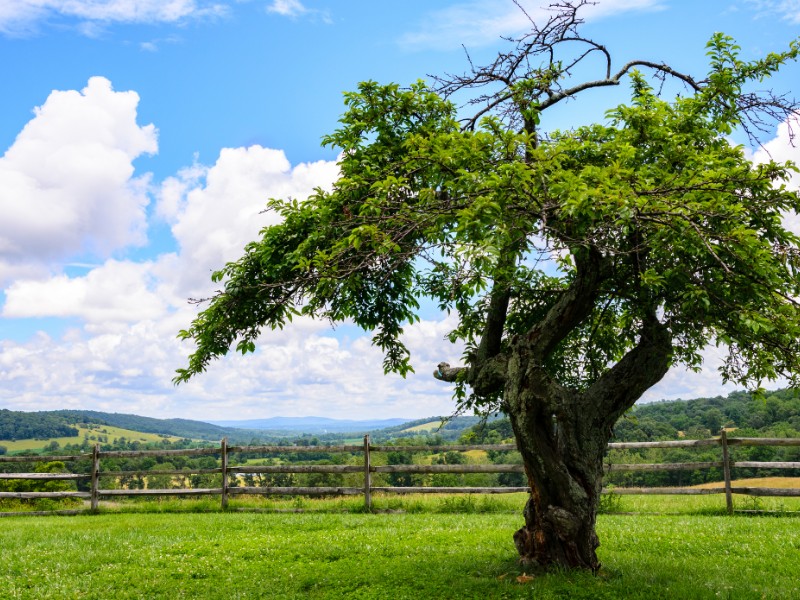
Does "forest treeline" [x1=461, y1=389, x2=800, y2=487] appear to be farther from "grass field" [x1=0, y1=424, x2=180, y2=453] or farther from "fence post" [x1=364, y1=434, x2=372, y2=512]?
"grass field" [x1=0, y1=424, x2=180, y2=453]

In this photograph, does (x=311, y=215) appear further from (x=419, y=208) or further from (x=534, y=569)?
(x=534, y=569)

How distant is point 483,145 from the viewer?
7441 millimetres

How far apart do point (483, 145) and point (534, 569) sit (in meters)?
5.43

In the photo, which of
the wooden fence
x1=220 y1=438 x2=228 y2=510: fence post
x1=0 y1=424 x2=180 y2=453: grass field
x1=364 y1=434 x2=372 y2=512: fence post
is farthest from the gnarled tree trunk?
x1=0 y1=424 x2=180 y2=453: grass field

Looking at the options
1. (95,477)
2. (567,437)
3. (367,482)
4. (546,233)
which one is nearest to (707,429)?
(367,482)

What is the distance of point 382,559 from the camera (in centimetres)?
1031

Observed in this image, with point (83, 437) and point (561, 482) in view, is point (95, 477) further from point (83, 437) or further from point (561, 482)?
point (83, 437)

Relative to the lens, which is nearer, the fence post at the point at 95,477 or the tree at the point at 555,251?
the tree at the point at 555,251

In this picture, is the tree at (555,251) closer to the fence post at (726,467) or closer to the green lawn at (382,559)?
the green lawn at (382,559)

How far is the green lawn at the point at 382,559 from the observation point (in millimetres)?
8531

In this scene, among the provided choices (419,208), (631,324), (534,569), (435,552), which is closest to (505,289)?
(419,208)

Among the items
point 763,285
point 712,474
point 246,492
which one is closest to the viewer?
point 763,285

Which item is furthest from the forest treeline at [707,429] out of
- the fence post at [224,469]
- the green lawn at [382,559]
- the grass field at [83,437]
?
the grass field at [83,437]

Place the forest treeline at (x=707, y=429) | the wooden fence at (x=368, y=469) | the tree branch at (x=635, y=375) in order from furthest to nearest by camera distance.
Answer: the forest treeline at (x=707, y=429) < the wooden fence at (x=368, y=469) < the tree branch at (x=635, y=375)
